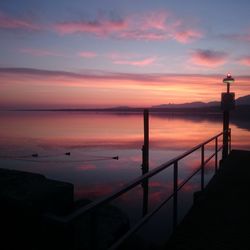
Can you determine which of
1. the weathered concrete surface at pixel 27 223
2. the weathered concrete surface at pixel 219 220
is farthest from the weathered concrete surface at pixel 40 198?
the weathered concrete surface at pixel 219 220

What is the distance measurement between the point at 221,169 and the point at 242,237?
180 inches

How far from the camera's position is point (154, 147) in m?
31.7

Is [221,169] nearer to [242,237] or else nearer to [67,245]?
[242,237]

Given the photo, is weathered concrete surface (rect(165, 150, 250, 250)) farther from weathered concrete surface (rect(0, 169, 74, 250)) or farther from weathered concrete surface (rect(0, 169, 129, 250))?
weathered concrete surface (rect(0, 169, 74, 250))

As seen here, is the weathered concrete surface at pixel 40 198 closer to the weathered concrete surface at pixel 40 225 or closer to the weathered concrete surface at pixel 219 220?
the weathered concrete surface at pixel 40 225

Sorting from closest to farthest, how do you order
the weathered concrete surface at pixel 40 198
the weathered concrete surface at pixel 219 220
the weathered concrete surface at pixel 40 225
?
the weathered concrete surface at pixel 40 225 → the weathered concrete surface at pixel 40 198 → the weathered concrete surface at pixel 219 220

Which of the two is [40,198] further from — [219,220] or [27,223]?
[219,220]

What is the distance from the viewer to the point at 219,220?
189 inches

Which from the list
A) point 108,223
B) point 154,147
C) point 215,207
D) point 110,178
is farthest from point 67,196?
point 154,147

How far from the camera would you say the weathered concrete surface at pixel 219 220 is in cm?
404

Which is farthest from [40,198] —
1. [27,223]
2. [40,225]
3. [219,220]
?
[219,220]

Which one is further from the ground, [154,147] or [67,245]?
[67,245]

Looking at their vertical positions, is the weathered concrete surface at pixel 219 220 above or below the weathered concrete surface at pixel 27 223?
A: below

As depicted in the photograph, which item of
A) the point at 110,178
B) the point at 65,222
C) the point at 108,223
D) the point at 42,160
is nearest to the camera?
the point at 65,222
